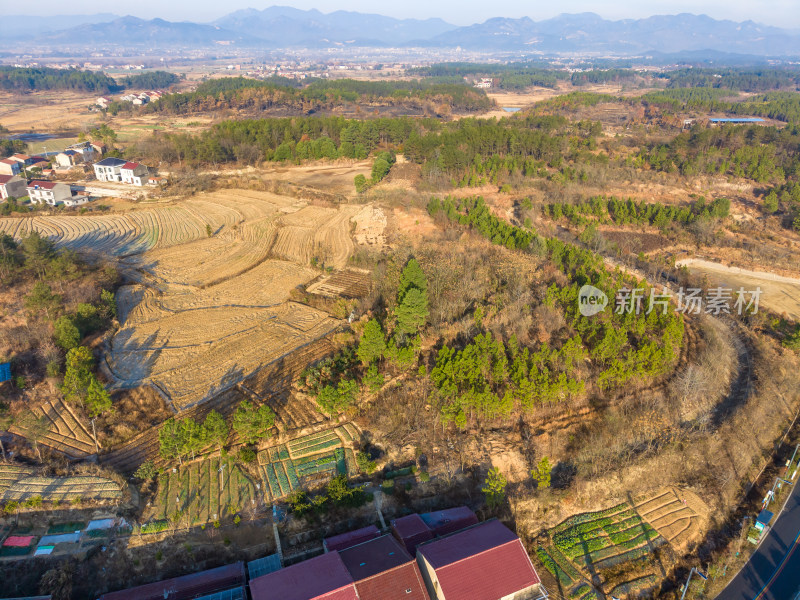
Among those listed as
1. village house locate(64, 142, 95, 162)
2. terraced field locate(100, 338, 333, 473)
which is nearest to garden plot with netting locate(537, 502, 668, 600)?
terraced field locate(100, 338, 333, 473)

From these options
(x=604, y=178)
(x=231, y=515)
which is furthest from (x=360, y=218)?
(x=231, y=515)

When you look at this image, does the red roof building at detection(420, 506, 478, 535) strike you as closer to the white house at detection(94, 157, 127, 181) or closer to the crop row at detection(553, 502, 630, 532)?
the crop row at detection(553, 502, 630, 532)

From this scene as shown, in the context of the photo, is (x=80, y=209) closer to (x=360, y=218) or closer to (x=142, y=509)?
(x=360, y=218)

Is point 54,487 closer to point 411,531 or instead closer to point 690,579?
point 411,531

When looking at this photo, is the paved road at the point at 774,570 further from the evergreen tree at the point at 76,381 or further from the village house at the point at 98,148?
the village house at the point at 98,148

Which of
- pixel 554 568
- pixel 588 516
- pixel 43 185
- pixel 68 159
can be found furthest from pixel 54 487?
pixel 68 159

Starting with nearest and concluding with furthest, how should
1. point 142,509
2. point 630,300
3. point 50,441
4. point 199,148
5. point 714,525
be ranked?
point 142,509 → point 714,525 → point 50,441 → point 630,300 → point 199,148
